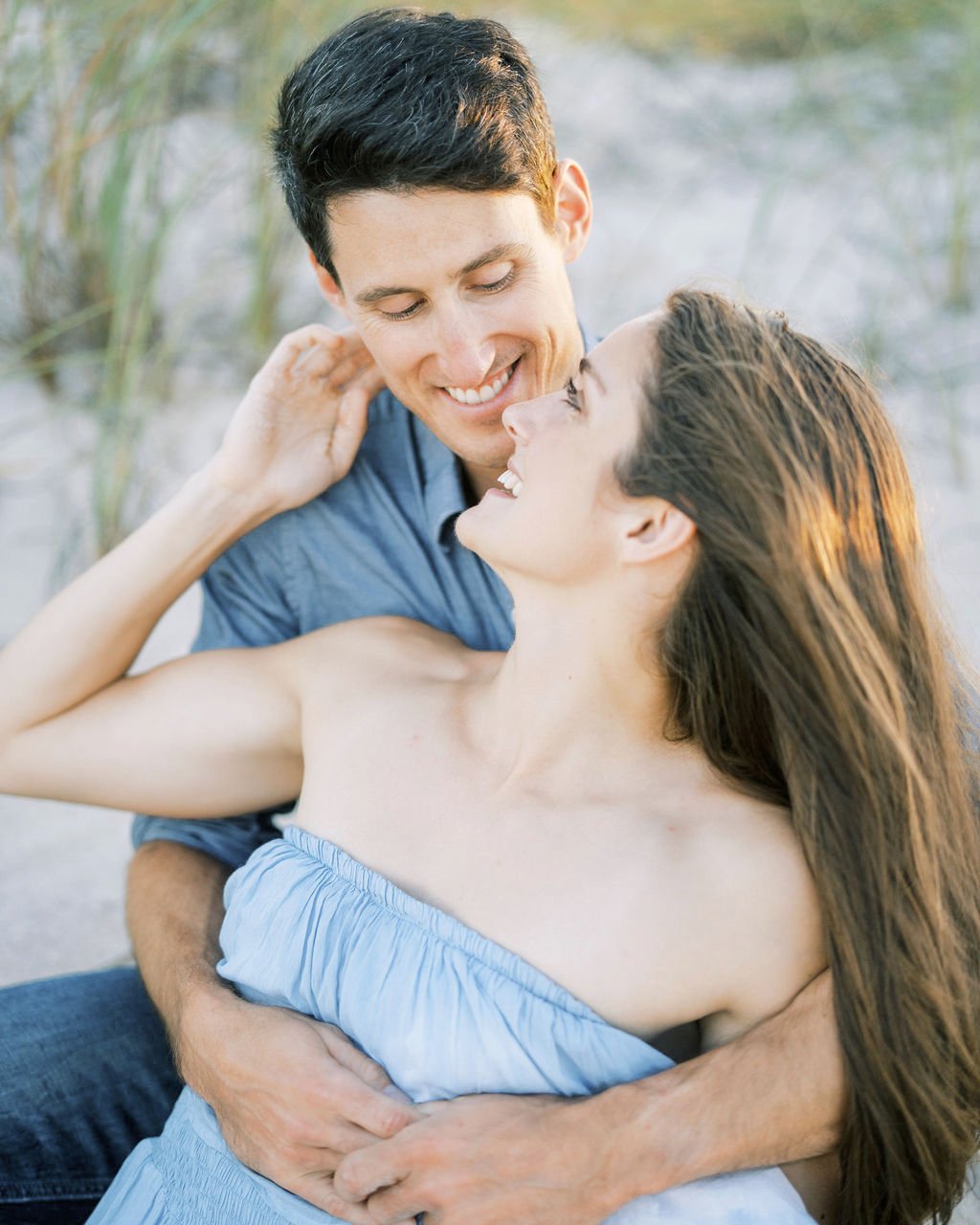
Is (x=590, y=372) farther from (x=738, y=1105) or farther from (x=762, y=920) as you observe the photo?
(x=738, y=1105)

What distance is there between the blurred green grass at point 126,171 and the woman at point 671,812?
1970 mm

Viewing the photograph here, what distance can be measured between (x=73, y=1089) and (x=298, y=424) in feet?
3.88

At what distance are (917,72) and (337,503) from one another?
4.22 metres

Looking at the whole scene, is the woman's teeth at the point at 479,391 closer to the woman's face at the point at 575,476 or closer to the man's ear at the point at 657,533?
the woman's face at the point at 575,476

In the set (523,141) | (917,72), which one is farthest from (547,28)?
(523,141)

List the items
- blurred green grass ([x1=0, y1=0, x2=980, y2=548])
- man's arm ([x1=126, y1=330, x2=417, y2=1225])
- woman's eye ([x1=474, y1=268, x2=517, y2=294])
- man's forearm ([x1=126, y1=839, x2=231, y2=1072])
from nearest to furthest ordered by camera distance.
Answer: man's arm ([x1=126, y1=330, x2=417, y2=1225]) < man's forearm ([x1=126, y1=839, x2=231, y2=1072]) < woman's eye ([x1=474, y1=268, x2=517, y2=294]) < blurred green grass ([x1=0, y1=0, x2=980, y2=548])

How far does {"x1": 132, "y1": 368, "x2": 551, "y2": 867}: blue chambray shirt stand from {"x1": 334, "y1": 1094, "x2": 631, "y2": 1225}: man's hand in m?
0.86

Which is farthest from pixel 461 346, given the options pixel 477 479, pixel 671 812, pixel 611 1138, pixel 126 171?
pixel 126 171

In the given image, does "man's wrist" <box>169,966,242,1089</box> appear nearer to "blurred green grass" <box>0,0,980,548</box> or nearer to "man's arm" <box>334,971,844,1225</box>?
"man's arm" <box>334,971,844,1225</box>

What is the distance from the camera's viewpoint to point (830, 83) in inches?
215

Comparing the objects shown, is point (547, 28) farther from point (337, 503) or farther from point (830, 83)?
point (337, 503)

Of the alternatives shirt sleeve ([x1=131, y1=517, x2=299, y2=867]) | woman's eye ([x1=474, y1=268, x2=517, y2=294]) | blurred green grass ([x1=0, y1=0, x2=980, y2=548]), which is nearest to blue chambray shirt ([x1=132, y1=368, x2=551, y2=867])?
A: shirt sleeve ([x1=131, y1=517, x2=299, y2=867])

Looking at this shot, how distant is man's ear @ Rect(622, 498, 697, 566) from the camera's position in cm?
162

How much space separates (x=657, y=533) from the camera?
5.40ft
